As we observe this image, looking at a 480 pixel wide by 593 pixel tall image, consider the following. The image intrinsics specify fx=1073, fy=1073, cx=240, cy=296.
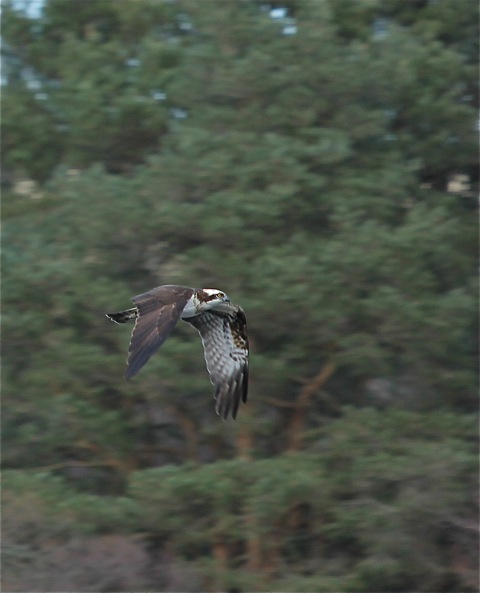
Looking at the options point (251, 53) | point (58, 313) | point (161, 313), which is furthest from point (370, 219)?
point (161, 313)

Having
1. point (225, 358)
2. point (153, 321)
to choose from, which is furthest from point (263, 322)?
point (153, 321)

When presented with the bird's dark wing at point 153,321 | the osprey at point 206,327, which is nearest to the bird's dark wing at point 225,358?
the osprey at point 206,327

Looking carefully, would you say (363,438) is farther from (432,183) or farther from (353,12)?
(353,12)

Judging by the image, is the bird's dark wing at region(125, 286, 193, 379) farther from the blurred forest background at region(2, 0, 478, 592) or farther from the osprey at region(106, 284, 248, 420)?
the blurred forest background at region(2, 0, 478, 592)

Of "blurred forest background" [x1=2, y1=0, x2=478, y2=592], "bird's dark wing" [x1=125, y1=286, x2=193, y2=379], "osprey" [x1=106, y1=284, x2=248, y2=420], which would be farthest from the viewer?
"blurred forest background" [x1=2, y1=0, x2=478, y2=592]

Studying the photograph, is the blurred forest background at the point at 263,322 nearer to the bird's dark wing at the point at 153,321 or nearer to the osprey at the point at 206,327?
the osprey at the point at 206,327

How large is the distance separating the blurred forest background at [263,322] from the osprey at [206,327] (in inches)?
110

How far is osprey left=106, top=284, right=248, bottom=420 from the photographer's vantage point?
4.99 m

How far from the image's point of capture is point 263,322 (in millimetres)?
9977

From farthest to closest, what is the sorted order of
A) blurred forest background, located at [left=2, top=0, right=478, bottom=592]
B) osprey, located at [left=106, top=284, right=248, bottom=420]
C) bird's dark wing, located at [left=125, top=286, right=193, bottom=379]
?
1. blurred forest background, located at [left=2, top=0, right=478, bottom=592]
2. osprey, located at [left=106, top=284, right=248, bottom=420]
3. bird's dark wing, located at [left=125, top=286, right=193, bottom=379]

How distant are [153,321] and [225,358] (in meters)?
1.78

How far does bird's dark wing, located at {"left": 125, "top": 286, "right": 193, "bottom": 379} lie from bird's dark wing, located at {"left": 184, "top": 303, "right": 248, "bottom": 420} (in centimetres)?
120

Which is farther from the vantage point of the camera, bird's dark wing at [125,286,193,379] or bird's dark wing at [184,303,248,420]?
bird's dark wing at [184,303,248,420]

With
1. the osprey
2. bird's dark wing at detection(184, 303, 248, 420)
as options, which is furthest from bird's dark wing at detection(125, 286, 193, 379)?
bird's dark wing at detection(184, 303, 248, 420)
